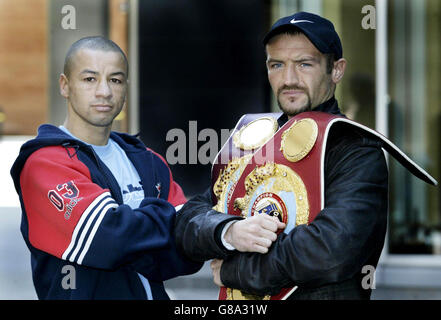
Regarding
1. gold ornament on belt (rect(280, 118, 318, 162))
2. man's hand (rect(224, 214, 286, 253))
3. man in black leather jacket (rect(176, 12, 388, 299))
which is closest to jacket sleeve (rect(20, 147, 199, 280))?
man in black leather jacket (rect(176, 12, 388, 299))

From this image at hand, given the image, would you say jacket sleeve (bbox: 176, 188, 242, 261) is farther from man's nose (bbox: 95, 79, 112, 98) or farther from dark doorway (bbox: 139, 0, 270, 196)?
dark doorway (bbox: 139, 0, 270, 196)

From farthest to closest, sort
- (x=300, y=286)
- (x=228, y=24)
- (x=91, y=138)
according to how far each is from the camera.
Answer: (x=228, y=24), (x=91, y=138), (x=300, y=286)

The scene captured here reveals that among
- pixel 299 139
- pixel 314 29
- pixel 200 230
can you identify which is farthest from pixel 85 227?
pixel 314 29

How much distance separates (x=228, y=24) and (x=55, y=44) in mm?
2191

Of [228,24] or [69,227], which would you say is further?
[228,24]

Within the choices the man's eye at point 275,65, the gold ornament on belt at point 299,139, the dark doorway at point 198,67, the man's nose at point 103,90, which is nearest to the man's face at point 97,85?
the man's nose at point 103,90

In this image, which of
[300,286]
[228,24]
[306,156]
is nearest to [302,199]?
[306,156]

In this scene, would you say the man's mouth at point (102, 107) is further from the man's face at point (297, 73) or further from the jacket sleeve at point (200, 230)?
the man's face at point (297, 73)

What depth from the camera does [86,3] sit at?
7246 millimetres

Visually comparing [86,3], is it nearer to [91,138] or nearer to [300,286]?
[91,138]

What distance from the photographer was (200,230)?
2.46 metres

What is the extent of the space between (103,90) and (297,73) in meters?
0.91

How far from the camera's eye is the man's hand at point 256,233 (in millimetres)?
2295
